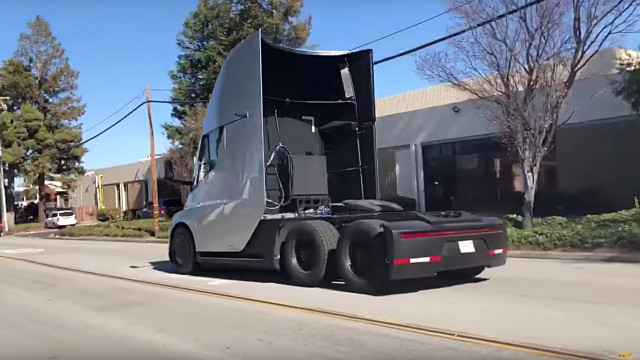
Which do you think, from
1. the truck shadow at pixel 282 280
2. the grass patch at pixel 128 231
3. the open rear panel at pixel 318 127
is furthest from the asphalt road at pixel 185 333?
the grass patch at pixel 128 231

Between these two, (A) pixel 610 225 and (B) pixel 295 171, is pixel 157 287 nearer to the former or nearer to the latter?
(B) pixel 295 171

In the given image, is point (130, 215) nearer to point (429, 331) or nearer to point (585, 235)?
point (585, 235)

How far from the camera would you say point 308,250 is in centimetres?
1053

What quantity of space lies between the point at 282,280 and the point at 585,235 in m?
7.45

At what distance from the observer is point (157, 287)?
11.6 meters

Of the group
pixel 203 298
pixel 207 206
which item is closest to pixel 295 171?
pixel 207 206

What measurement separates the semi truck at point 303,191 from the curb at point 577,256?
401 cm

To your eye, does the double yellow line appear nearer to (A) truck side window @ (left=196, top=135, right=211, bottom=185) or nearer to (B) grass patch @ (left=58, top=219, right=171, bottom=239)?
(A) truck side window @ (left=196, top=135, right=211, bottom=185)

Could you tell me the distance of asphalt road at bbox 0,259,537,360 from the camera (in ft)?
20.4

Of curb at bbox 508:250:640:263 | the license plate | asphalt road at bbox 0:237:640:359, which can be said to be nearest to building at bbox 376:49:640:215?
curb at bbox 508:250:640:263

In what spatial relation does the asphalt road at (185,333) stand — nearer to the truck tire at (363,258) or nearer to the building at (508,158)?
the truck tire at (363,258)

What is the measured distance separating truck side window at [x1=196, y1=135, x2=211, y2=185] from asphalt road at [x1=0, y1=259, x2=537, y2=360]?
303 cm

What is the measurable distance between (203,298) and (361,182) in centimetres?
412

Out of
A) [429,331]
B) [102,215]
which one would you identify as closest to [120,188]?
[102,215]
